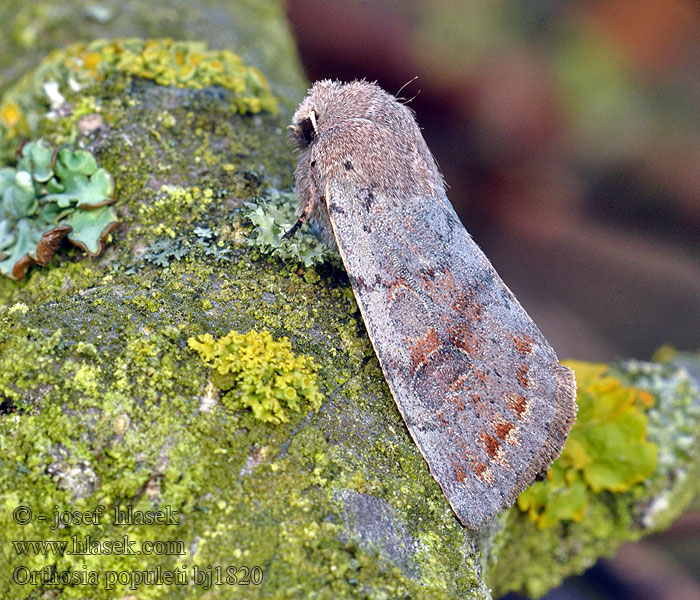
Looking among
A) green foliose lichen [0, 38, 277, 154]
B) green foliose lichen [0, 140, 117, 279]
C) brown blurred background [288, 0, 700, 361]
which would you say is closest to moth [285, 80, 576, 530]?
green foliose lichen [0, 140, 117, 279]

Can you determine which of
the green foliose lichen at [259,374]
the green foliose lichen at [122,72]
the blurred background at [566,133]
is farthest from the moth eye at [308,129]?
the blurred background at [566,133]

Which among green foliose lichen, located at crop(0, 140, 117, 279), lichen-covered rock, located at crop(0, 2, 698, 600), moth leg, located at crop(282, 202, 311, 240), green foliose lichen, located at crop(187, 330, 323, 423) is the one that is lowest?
Result: green foliose lichen, located at crop(0, 140, 117, 279)

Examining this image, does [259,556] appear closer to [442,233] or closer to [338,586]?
[338,586]

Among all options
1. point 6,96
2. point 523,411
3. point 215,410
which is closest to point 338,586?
point 215,410

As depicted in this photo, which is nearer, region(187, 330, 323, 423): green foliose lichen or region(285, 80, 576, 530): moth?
region(187, 330, 323, 423): green foliose lichen

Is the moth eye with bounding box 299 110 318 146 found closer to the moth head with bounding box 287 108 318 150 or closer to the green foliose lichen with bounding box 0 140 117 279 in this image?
A: the moth head with bounding box 287 108 318 150

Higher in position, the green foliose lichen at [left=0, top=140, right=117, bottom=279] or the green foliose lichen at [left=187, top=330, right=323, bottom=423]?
the green foliose lichen at [left=187, top=330, right=323, bottom=423]

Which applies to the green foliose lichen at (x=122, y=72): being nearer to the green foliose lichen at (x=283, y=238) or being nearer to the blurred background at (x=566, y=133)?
the green foliose lichen at (x=283, y=238)
